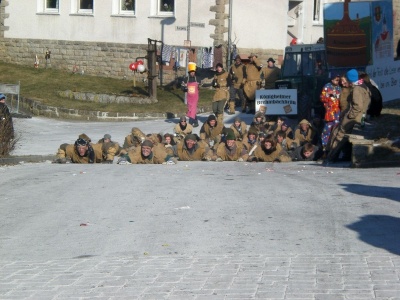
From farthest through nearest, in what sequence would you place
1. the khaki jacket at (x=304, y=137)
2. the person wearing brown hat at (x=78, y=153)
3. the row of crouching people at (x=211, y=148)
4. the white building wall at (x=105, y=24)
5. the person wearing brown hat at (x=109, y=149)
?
the white building wall at (x=105, y=24) → the person wearing brown hat at (x=109, y=149) → the khaki jacket at (x=304, y=137) → the person wearing brown hat at (x=78, y=153) → the row of crouching people at (x=211, y=148)

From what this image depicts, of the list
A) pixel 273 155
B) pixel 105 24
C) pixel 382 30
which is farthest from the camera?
pixel 105 24

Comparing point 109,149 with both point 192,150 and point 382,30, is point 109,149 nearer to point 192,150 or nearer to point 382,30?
point 192,150

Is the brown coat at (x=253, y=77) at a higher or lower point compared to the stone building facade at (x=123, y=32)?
lower

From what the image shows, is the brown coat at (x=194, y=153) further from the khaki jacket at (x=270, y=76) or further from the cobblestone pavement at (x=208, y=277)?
the cobblestone pavement at (x=208, y=277)

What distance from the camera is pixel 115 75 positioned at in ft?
116

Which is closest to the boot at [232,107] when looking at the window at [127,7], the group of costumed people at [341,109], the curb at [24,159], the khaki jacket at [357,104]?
the group of costumed people at [341,109]

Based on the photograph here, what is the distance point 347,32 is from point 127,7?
45.0 ft

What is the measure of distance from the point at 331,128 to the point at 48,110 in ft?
41.4

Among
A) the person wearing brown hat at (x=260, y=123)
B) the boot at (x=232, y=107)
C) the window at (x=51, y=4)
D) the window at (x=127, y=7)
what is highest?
the window at (x=51, y=4)

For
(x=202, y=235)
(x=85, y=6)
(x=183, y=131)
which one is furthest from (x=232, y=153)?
(x=85, y=6)

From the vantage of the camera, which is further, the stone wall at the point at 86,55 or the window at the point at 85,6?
the window at the point at 85,6

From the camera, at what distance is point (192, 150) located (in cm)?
2081

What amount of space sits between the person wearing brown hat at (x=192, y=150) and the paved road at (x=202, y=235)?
12.8ft

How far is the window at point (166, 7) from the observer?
33747 millimetres
